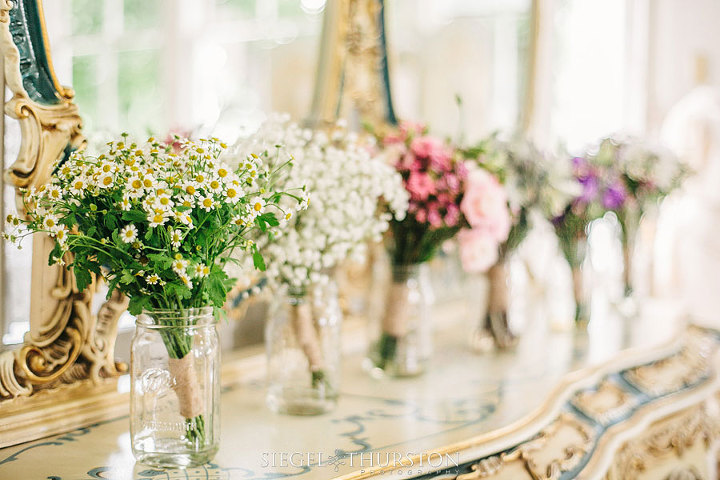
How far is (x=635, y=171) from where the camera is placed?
8.07 ft

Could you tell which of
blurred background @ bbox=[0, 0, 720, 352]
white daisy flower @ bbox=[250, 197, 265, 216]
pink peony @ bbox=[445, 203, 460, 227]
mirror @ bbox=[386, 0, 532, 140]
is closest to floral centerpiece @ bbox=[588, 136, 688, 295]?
blurred background @ bbox=[0, 0, 720, 352]

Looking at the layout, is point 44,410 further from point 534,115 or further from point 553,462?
point 534,115

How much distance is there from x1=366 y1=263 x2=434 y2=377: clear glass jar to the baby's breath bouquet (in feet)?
2.30

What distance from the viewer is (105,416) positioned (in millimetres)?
1373

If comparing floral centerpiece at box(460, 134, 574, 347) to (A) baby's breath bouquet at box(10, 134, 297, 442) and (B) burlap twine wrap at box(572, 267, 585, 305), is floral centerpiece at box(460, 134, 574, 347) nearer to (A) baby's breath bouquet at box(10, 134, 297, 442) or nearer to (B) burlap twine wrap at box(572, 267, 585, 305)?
(B) burlap twine wrap at box(572, 267, 585, 305)

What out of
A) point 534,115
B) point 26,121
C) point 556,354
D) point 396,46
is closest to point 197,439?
point 26,121

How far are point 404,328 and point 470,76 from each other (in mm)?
1360

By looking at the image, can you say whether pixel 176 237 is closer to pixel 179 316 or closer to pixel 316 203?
pixel 179 316

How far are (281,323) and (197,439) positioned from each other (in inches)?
14.8

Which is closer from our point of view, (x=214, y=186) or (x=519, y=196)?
(x=214, y=186)

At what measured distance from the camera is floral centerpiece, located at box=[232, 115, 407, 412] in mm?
1379

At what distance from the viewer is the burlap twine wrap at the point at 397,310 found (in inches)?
69.3

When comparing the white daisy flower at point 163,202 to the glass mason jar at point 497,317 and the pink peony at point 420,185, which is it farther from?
the glass mason jar at point 497,317

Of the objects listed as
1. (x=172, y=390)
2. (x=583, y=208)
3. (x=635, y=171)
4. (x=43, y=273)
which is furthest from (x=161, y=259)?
(x=635, y=171)
